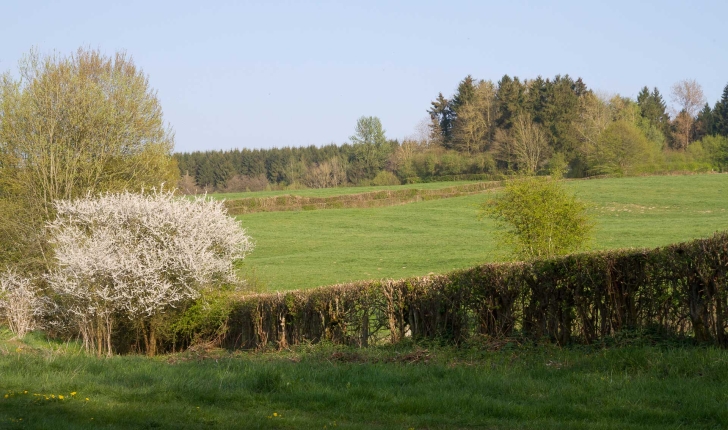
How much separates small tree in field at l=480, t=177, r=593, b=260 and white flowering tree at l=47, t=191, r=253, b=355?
8.72m

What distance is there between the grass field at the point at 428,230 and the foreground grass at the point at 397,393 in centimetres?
1411

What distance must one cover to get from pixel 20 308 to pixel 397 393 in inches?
639

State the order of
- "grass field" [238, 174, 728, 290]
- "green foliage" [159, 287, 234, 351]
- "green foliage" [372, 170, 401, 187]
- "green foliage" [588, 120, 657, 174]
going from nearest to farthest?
1. "green foliage" [159, 287, 234, 351]
2. "grass field" [238, 174, 728, 290]
3. "green foliage" [588, 120, 657, 174]
4. "green foliage" [372, 170, 401, 187]

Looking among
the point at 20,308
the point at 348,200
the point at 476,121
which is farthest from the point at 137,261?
the point at 476,121

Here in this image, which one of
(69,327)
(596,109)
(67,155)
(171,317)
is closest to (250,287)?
(171,317)

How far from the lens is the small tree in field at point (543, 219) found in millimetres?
20578

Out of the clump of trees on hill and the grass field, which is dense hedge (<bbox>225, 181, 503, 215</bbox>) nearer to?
the grass field

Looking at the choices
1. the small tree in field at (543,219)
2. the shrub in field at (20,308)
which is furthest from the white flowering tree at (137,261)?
the small tree in field at (543,219)

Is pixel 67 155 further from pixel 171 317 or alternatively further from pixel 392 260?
pixel 392 260

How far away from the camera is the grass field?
32.3 metres

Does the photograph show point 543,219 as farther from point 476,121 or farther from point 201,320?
point 476,121

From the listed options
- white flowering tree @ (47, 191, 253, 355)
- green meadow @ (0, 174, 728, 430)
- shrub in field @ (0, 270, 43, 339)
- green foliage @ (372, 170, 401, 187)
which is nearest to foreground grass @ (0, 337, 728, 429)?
green meadow @ (0, 174, 728, 430)

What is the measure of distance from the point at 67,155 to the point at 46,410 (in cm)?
2034

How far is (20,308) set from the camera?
19.4 metres
